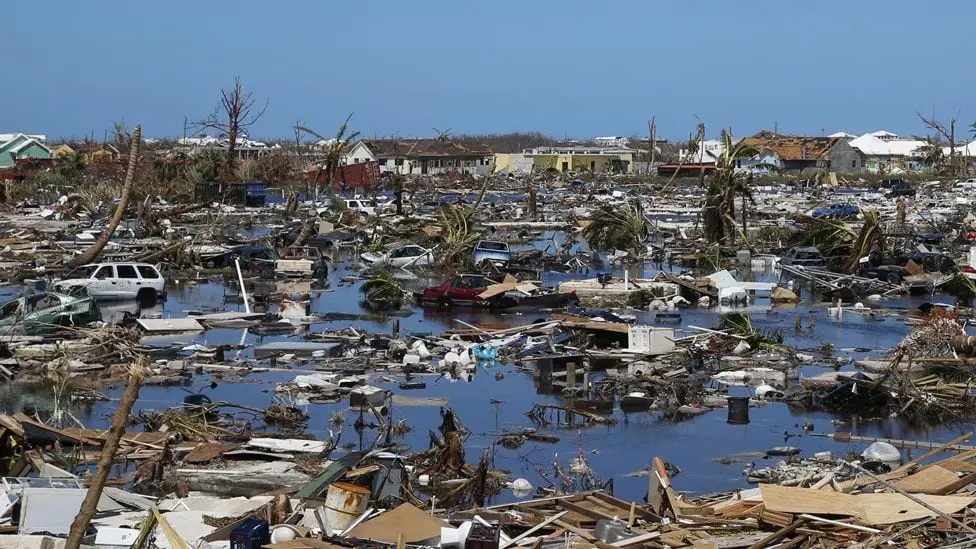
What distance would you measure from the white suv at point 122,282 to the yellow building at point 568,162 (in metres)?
81.9

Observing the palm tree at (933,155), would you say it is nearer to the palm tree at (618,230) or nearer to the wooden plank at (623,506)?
the palm tree at (618,230)

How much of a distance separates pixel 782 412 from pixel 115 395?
32.3ft

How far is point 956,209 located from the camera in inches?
2438

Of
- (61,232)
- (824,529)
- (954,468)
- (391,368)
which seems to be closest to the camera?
(824,529)

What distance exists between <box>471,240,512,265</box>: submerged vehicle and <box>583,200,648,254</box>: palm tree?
766 centimetres

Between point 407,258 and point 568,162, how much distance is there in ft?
253

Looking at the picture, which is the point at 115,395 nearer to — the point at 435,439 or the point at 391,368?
the point at 391,368

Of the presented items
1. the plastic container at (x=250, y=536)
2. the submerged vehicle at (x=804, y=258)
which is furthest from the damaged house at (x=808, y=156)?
the plastic container at (x=250, y=536)

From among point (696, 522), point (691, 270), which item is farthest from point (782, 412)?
point (691, 270)

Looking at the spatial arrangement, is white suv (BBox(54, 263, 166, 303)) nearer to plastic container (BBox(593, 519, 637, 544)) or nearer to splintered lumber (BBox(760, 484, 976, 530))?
plastic container (BBox(593, 519, 637, 544))

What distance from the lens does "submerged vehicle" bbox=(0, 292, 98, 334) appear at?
72.7 feet

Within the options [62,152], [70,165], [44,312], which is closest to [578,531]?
[44,312]

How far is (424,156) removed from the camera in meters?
102

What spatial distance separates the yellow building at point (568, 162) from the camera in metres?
113
